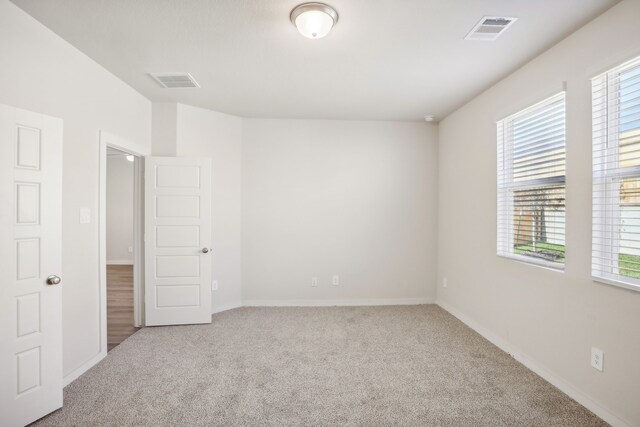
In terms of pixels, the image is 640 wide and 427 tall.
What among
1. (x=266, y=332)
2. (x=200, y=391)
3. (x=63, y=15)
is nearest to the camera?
(x=63, y=15)

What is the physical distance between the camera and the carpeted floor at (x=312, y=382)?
206cm

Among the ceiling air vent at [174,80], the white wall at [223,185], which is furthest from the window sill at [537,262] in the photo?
the ceiling air vent at [174,80]

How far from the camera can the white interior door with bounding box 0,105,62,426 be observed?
73.9 inches

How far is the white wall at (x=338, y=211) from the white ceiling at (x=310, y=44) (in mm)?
917

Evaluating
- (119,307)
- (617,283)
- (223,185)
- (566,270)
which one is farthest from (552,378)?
(119,307)

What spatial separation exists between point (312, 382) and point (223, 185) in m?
2.77

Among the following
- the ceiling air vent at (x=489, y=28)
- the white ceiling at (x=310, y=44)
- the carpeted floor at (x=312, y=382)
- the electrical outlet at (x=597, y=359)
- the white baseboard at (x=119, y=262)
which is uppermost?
the white ceiling at (x=310, y=44)

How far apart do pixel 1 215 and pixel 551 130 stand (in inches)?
153

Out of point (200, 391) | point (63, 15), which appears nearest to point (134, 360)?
point (200, 391)

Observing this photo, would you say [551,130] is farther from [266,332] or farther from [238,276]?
[238,276]

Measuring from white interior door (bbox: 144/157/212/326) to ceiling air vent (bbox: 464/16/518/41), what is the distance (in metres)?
2.96

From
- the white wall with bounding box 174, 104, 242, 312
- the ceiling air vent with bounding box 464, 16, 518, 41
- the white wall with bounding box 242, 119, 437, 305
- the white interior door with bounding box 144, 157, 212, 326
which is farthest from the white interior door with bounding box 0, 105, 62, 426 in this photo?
the ceiling air vent with bounding box 464, 16, 518, 41

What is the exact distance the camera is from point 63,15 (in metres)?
2.12

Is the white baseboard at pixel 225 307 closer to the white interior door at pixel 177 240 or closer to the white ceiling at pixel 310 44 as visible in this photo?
the white interior door at pixel 177 240
